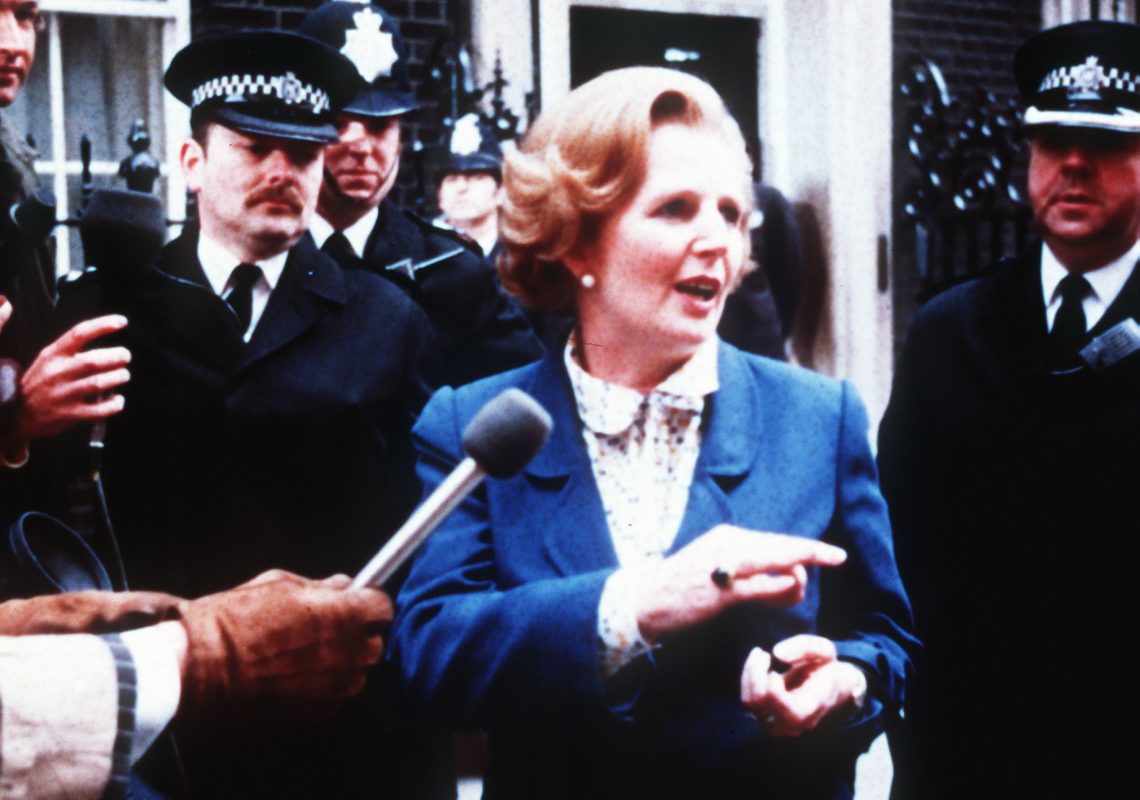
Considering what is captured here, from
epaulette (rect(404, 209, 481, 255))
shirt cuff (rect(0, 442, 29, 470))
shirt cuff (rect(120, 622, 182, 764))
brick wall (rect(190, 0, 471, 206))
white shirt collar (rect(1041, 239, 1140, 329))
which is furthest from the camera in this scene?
brick wall (rect(190, 0, 471, 206))

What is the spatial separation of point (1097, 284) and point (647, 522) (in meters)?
1.47

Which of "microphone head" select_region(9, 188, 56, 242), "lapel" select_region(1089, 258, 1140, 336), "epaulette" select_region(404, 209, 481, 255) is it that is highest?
"microphone head" select_region(9, 188, 56, 242)

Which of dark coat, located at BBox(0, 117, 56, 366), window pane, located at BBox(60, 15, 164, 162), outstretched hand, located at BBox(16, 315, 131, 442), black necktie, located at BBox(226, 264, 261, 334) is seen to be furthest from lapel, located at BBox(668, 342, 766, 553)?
window pane, located at BBox(60, 15, 164, 162)

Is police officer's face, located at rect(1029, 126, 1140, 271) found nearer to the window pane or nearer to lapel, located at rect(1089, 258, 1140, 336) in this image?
lapel, located at rect(1089, 258, 1140, 336)

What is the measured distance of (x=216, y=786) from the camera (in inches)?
113

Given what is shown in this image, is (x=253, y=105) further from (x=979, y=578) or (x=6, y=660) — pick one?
(x=979, y=578)

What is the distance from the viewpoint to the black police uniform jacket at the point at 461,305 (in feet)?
11.3

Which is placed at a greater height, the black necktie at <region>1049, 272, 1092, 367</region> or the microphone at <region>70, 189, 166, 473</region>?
the microphone at <region>70, 189, 166, 473</region>

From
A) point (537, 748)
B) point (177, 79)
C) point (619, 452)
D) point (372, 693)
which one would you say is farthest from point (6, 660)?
point (177, 79)

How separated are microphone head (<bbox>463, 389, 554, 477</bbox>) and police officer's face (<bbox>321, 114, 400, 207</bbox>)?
1.94 m

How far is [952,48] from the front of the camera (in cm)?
822

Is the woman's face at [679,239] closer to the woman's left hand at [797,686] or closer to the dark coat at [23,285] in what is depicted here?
the woman's left hand at [797,686]

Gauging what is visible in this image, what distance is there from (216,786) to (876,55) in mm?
6159

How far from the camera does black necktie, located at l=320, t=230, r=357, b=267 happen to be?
3.32m
